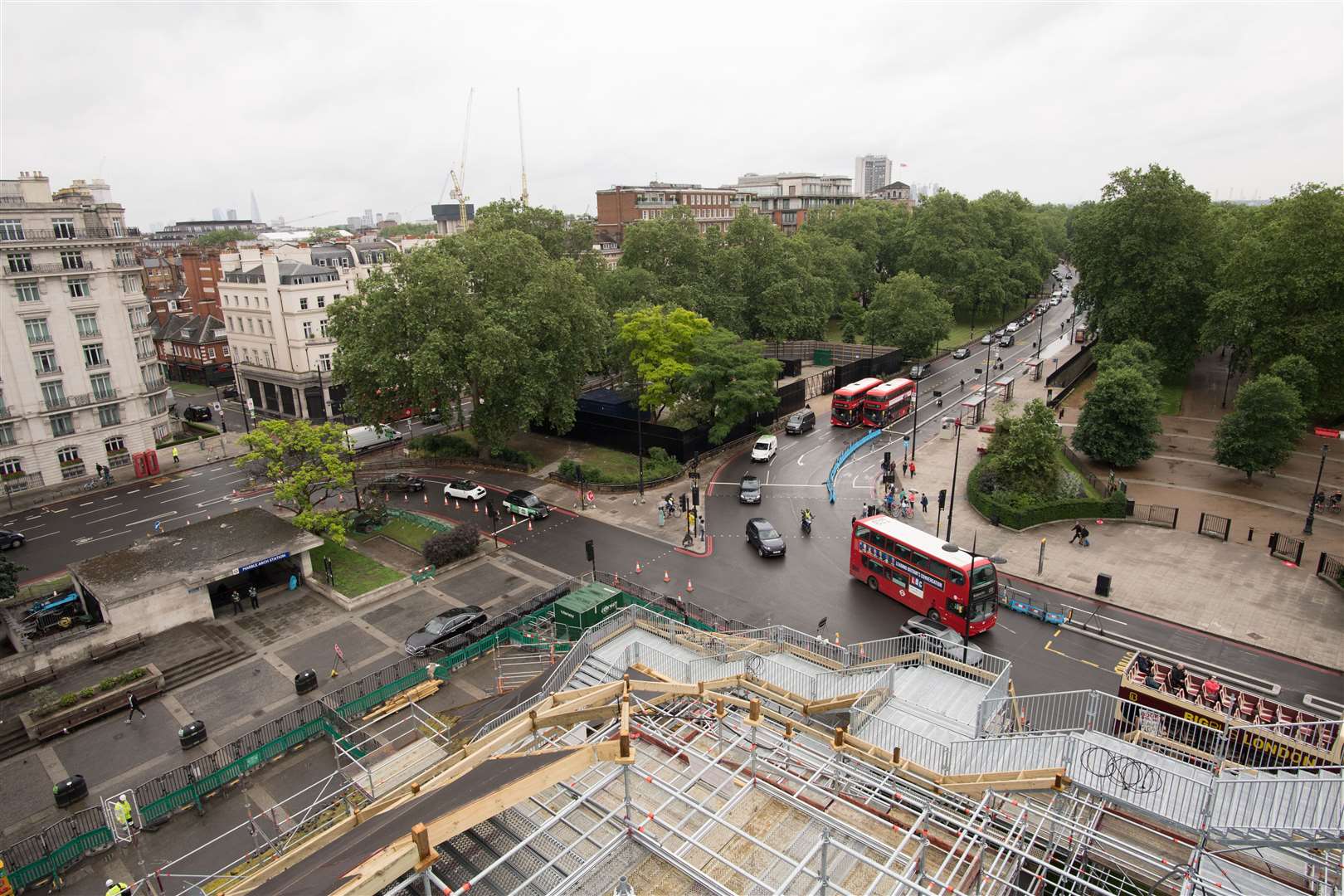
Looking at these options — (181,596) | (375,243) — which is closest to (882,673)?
(181,596)

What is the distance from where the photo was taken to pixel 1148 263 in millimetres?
52344

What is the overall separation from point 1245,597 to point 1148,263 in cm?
3257

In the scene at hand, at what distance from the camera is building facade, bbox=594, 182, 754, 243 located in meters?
112

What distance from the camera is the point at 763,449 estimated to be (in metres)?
46.5

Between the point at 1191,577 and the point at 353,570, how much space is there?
117ft

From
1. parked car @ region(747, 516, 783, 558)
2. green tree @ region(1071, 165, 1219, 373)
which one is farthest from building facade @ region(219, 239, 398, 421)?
green tree @ region(1071, 165, 1219, 373)

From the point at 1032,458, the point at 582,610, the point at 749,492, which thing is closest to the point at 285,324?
the point at 749,492

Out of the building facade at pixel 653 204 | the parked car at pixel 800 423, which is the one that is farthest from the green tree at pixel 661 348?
the building facade at pixel 653 204

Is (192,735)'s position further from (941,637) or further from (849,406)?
(849,406)

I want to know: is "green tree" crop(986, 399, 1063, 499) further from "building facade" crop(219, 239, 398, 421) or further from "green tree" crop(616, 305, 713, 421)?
"building facade" crop(219, 239, 398, 421)

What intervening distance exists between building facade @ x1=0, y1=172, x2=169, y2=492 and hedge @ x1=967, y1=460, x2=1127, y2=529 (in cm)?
5166

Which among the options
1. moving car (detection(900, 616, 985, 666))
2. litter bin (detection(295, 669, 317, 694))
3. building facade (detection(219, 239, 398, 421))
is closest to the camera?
moving car (detection(900, 616, 985, 666))

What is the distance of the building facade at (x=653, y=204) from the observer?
112500mm

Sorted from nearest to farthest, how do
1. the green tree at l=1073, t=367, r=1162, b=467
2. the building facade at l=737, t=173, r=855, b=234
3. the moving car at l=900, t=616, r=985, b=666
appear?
the moving car at l=900, t=616, r=985, b=666 → the green tree at l=1073, t=367, r=1162, b=467 → the building facade at l=737, t=173, r=855, b=234
